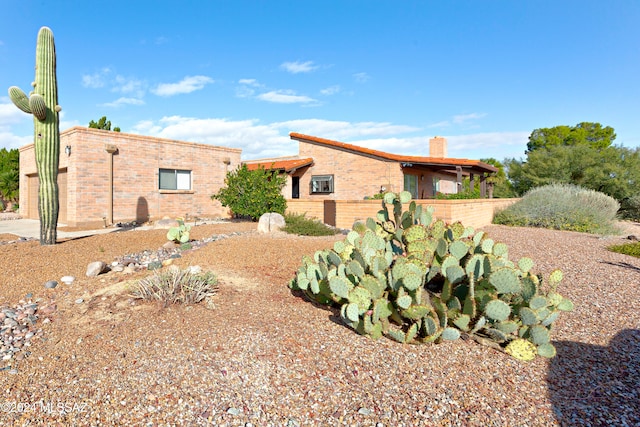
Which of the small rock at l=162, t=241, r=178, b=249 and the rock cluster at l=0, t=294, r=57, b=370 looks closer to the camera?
the rock cluster at l=0, t=294, r=57, b=370

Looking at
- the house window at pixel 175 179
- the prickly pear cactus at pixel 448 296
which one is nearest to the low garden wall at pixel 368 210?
the house window at pixel 175 179

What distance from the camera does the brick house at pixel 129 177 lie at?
14.2 metres

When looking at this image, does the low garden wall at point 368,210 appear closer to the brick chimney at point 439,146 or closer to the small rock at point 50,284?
the brick chimney at point 439,146

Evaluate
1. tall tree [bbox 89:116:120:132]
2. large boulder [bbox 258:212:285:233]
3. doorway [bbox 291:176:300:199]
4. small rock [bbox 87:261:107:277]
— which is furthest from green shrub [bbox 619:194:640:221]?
tall tree [bbox 89:116:120:132]

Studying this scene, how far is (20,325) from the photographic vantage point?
166 inches

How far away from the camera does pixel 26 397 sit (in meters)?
2.78

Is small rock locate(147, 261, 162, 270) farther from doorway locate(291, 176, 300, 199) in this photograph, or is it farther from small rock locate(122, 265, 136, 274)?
doorway locate(291, 176, 300, 199)

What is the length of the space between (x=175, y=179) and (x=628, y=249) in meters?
16.1

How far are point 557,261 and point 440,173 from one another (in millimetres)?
17378

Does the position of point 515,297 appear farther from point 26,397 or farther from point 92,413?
point 26,397

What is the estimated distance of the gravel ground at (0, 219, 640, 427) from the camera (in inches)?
101

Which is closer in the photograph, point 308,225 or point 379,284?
Result: point 379,284

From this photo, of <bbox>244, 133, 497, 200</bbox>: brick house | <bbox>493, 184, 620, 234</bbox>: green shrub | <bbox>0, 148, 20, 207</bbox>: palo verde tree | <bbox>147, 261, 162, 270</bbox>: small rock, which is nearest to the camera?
<bbox>147, 261, 162, 270</bbox>: small rock

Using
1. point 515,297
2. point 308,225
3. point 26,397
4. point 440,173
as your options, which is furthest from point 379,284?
point 440,173
